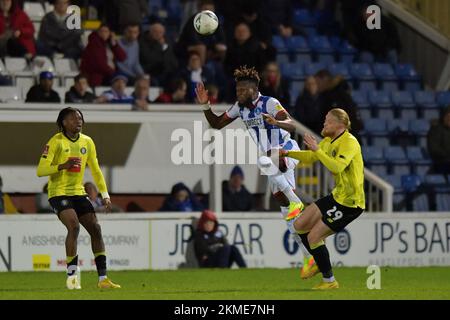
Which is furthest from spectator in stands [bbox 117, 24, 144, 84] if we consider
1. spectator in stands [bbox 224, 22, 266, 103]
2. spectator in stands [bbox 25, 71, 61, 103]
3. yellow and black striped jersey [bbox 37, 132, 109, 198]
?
yellow and black striped jersey [bbox 37, 132, 109, 198]

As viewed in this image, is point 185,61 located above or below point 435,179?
above

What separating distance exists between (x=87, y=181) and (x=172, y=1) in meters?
4.60

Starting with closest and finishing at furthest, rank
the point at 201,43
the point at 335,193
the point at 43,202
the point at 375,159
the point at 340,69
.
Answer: the point at 335,193 → the point at 43,202 → the point at 201,43 → the point at 375,159 → the point at 340,69

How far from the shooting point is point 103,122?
842 inches

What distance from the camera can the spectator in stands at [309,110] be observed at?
22953mm

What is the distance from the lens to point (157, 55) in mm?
23203

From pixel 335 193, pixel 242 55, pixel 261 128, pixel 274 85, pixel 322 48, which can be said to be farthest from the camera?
pixel 322 48

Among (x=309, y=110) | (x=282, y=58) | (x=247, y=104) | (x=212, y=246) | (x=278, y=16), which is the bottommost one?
(x=212, y=246)

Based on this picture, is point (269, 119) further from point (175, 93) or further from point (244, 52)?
point (244, 52)

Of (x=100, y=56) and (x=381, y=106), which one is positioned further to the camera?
(x=381, y=106)


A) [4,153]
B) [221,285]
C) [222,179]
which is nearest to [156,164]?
[222,179]

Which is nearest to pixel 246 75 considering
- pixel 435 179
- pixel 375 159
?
pixel 375 159

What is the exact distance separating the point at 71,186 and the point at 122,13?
9.03 metres
